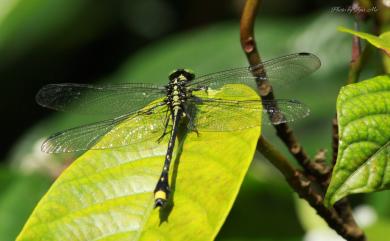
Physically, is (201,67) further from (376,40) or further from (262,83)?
(376,40)

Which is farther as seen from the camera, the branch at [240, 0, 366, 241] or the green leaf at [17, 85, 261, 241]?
the branch at [240, 0, 366, 241]

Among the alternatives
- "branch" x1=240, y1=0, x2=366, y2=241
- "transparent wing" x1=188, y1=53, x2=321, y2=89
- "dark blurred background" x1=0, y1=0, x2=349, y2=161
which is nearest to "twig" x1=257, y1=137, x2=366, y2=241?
"branch" x1=240, y1=0, x2=366, y2=241

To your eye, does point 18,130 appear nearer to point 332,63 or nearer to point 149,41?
point 149,41

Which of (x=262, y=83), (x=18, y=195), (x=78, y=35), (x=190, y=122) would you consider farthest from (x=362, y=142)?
(x=78, y=35)

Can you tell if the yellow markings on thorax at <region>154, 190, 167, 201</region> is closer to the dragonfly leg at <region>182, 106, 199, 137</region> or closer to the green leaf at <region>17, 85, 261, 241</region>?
the green leaf at <region>17, 85, 261, 241</region>

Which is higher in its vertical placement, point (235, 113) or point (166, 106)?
point (166, 106)

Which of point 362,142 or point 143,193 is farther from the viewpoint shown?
point 143,193

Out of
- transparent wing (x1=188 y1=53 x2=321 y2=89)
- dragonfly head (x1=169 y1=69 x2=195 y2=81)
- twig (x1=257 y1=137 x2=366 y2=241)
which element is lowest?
twig (x1=257 y1=137 x2=366 y2=241)
